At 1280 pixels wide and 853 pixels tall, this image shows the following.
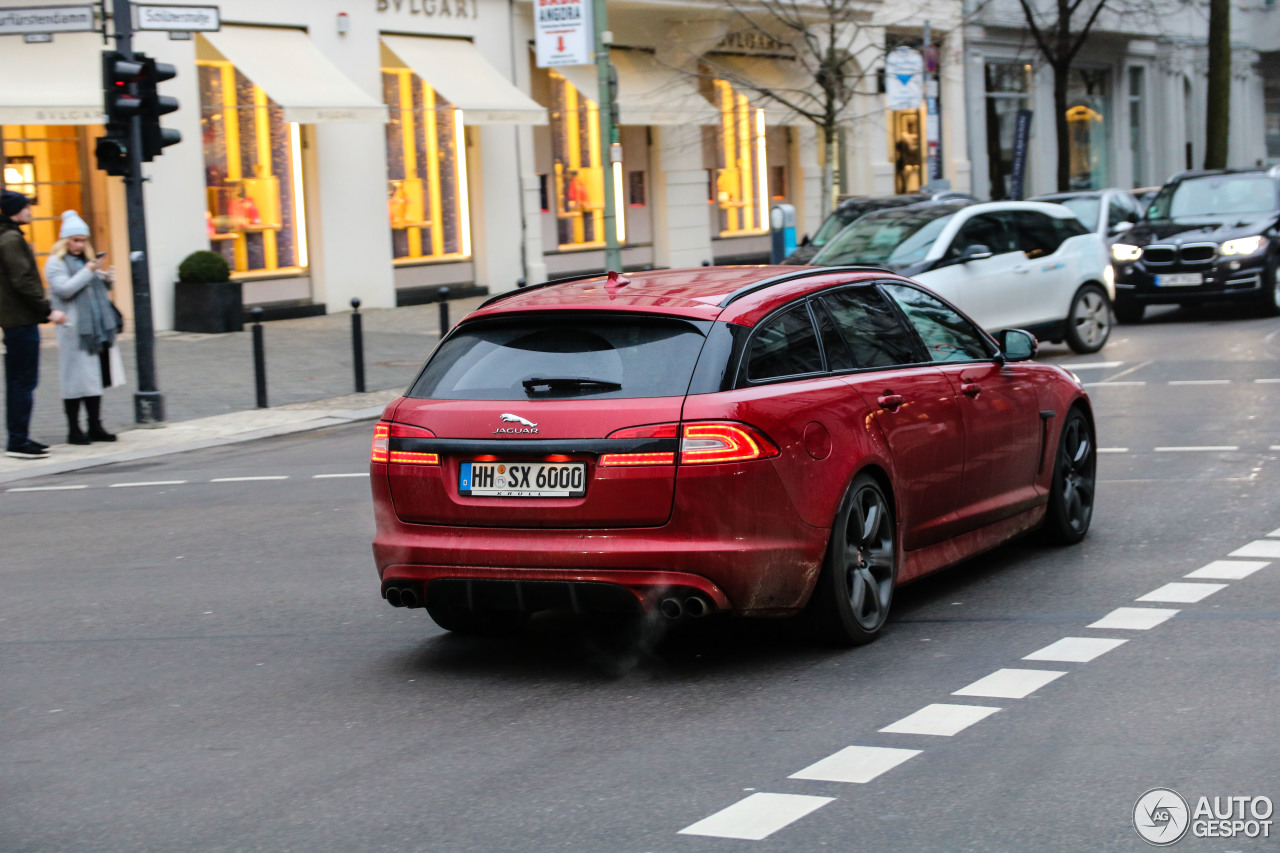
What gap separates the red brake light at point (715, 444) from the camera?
6.00 m

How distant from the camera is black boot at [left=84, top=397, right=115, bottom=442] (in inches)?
573

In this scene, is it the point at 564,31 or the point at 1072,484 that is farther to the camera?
the point at 564,31

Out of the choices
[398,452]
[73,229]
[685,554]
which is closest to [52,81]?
[73,229]

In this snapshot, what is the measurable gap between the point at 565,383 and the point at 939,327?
2.28 meters

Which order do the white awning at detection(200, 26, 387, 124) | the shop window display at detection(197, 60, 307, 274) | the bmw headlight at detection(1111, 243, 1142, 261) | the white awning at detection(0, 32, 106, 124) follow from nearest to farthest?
the white awning at detection(0, 32, 106, 124)
the bmw headlight at detection(1111, 243, 1142, 261)
the white awning at detection(200, 26, 387, 124)
the shop window display at detection(197, 60, 307, 274)

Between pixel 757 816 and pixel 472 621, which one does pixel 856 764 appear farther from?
pixel 472 621

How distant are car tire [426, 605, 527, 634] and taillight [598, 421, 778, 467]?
1316 mm

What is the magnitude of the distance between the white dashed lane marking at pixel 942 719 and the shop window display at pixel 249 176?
20077mm

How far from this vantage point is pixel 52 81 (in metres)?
21.7

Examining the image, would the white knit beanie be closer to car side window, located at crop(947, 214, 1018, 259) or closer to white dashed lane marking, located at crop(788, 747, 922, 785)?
car side window, located at crop(947, 214, 1018, 259)

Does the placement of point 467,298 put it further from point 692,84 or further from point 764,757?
point 764,757

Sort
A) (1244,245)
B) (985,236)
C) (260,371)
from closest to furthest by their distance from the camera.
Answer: (260,371) → (985,236) → (1244,245)

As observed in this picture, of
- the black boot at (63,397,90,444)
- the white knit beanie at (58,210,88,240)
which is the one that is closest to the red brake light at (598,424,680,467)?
the white knit beanie at (58,210,88,240)

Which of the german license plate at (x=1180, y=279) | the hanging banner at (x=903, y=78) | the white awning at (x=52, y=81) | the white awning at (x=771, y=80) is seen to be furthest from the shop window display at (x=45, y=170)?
the german license plate at (x=1180, y=279)
